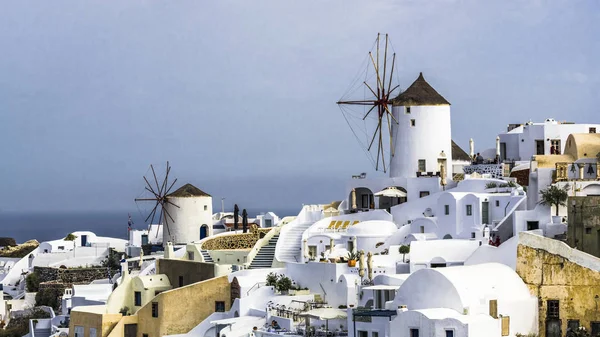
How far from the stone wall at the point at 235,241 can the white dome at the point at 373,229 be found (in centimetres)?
684

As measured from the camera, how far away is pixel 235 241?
202 feet

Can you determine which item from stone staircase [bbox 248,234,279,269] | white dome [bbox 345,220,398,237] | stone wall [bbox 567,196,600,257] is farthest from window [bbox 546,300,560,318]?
stone staircase [bbox 248,234,279,269]

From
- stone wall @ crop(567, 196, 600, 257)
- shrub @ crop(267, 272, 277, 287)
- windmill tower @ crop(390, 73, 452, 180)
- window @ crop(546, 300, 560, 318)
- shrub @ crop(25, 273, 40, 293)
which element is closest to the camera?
window @ crop(546, 300, 560, 318)

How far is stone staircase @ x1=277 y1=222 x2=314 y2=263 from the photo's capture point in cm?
5731

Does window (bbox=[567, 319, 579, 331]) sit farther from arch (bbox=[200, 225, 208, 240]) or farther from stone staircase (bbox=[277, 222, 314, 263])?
arch (bbox=[200, 225, 208, 240])

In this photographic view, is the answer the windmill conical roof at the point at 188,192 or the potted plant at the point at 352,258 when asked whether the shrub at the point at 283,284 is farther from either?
the windmill conical roof at the point at 188,192

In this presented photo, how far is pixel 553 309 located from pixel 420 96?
58.6 feet

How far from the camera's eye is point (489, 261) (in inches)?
1853

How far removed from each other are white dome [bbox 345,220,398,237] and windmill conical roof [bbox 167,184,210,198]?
506 inches

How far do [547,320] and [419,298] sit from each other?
423cm

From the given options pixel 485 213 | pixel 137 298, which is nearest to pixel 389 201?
pixel 485 213

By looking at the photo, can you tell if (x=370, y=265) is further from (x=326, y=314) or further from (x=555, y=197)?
(x=555, y=197)

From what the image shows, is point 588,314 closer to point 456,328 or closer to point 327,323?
point 456,328

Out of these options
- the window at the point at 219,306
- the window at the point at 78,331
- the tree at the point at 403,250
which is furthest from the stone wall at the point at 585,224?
the window at the point at 78,331
